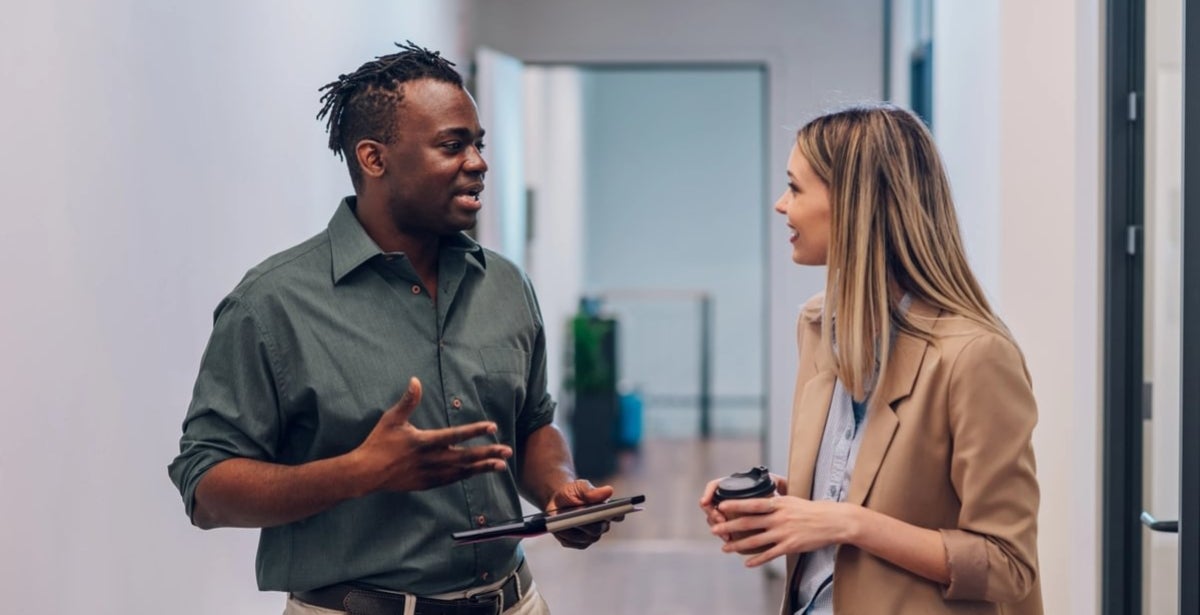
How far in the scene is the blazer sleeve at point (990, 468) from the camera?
1.36m

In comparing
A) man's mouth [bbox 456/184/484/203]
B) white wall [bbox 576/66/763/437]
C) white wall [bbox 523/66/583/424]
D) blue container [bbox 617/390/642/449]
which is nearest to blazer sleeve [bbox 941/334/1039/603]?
man's mouth [bbox 456/184/484/203]

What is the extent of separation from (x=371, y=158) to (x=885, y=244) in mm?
667

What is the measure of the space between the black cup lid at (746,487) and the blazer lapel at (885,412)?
0.10 meters

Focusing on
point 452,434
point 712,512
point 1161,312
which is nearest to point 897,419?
point 712,512

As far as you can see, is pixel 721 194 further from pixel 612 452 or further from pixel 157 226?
pixel 157 226

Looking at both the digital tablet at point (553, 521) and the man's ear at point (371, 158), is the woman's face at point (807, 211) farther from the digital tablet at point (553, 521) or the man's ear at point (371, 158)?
the man's ear at point (371, 158)

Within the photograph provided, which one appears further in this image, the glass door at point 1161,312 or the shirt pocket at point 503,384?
the glass door at point 1161,312

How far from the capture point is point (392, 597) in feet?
4.93

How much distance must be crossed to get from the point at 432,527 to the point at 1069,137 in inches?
70.9

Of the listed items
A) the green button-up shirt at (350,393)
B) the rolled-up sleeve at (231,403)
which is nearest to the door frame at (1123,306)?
the green button-up shirt at (350,393)

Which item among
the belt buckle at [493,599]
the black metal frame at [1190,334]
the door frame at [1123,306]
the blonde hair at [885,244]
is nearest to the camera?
the blonde hair at [885,244]

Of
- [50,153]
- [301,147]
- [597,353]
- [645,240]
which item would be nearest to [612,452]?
[597,353]

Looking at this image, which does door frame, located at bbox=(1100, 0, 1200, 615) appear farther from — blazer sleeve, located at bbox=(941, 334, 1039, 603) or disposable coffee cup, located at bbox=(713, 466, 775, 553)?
disposable coffee cup, located at bbox=(713, 466, 775, 553)

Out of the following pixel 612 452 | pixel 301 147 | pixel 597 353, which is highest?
pixel 301 147
